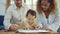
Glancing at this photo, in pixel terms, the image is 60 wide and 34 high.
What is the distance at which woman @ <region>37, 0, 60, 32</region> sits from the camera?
1.13 metres

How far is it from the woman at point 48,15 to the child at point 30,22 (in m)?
0.04

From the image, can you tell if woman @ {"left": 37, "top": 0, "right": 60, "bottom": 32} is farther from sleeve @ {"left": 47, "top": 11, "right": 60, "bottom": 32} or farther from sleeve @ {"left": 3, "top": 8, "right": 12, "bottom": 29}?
sleeve @ {"left": 3, "top": 8, "right": 12, "bottom": 29}

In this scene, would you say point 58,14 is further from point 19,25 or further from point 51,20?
point 19,25

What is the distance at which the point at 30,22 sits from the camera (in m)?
1.13

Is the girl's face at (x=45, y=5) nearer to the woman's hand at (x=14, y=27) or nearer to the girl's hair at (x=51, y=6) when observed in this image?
the girl's hair at (x=51, y=6)

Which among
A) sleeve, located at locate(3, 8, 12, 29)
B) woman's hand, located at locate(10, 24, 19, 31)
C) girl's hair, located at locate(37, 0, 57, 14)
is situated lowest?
woman's hand, located at locate(10, 24, 19, 31)

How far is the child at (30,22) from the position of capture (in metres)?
1.12

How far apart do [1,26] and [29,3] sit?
10.6 inches

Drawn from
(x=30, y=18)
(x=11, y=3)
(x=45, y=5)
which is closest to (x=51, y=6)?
(x=45, y=5)

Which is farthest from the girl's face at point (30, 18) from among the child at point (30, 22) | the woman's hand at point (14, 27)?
the woman's hand at point (14, 27)

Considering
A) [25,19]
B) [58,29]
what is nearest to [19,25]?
[25,19]

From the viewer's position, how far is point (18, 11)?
1.13m

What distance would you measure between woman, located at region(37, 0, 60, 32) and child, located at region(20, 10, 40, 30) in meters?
0.04

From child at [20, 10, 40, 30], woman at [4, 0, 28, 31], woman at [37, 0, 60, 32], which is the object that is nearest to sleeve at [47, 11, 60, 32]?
woman at [37, 0, 60, 32]
